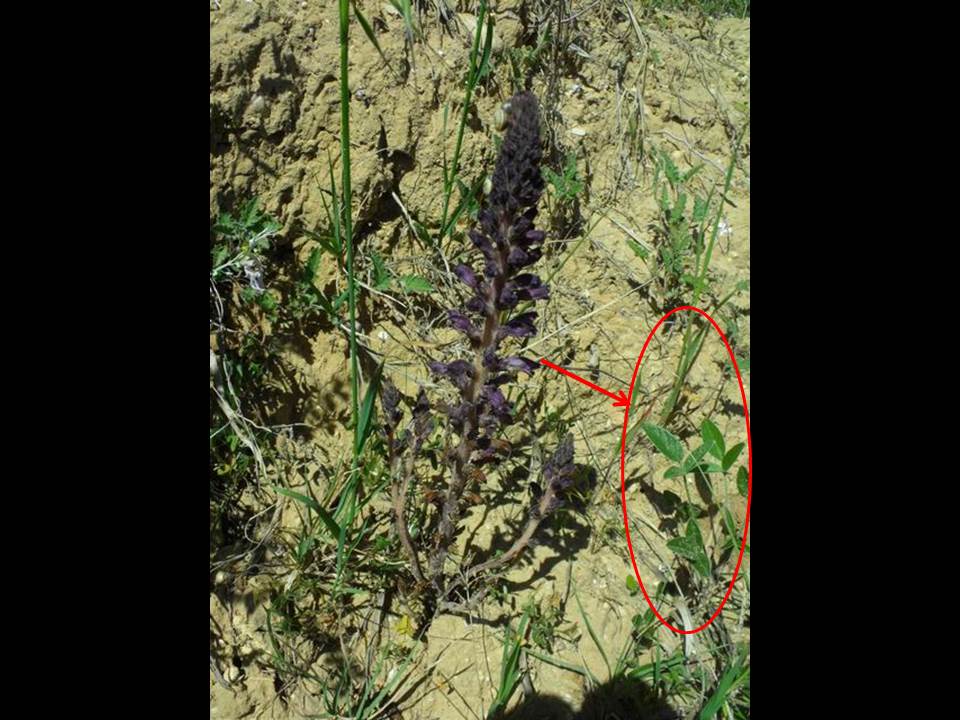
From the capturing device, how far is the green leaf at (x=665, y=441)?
127 inches

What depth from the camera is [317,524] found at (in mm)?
2953

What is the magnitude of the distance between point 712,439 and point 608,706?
131 cm

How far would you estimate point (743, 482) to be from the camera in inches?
132

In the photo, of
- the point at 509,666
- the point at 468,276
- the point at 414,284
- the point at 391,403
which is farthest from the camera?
the point at 414,284

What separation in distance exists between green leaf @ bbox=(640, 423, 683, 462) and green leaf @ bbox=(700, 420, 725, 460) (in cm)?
13

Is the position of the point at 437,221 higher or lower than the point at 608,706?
higher

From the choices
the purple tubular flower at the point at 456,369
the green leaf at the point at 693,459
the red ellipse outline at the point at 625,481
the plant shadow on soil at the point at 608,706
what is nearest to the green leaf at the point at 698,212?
the red ellipse outline at the point at 625,481

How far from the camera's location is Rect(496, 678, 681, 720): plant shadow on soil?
2.82 metres

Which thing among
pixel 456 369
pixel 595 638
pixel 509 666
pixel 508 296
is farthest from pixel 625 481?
pixel 508 296

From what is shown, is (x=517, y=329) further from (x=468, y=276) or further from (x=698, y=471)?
(x=698, y=471)

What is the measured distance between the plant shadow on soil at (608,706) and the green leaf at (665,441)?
1.03m

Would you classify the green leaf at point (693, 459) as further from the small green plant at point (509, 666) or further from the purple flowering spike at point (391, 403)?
the purple flowering spike at point (391, 403)

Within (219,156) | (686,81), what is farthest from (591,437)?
(686,81)

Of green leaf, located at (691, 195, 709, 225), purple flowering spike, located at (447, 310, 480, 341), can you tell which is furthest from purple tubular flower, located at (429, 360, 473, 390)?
green leaf, located at (691, 195, 709, 225)
